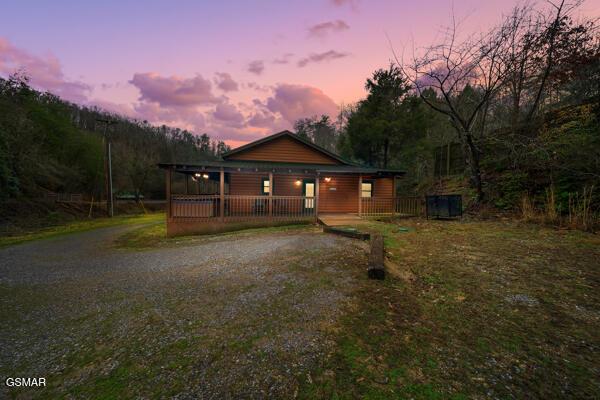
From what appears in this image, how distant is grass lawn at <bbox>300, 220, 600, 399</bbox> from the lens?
1.93 meters

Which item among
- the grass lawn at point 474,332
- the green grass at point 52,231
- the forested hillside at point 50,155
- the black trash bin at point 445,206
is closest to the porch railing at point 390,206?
the black trash bin at point 445,206

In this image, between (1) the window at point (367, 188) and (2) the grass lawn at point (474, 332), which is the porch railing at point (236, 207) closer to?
(1) the window at point (367, 188)

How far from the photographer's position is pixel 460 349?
2375 mm

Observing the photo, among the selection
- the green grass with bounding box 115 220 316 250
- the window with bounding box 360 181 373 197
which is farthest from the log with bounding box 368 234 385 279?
the window with bounding box 360 181 373 197

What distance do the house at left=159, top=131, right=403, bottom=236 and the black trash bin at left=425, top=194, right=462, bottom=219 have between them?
6.80 feet

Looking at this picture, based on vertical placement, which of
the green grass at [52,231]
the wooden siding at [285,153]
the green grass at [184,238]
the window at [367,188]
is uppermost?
the wooden siding at [285,153]

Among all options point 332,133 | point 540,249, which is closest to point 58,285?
point 540,249

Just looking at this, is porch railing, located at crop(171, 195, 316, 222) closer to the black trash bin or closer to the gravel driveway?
the gravel driveway

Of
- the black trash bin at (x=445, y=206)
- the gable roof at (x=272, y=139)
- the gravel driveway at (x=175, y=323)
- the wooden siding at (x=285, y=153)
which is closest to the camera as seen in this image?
the gravel driveway at (x=175, y=323)

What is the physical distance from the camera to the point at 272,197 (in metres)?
11.1

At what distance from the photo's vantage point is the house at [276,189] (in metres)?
10.8

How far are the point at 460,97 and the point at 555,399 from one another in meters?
14.3

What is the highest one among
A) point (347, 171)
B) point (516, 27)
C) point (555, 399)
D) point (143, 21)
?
point (143, 21)

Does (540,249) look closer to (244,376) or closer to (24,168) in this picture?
(244,376)
